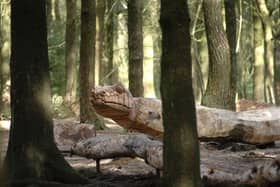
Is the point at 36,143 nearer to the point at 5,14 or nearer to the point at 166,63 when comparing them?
the point at 166,63

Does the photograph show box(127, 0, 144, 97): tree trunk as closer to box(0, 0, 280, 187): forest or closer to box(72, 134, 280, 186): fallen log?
box(0, 0, 280, 187): forest

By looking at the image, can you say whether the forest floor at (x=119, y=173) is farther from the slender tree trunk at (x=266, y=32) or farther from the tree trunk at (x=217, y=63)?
the slender tree trunk at (x=266, y=32)

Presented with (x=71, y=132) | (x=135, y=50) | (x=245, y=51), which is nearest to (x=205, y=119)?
(x=71, y=132)

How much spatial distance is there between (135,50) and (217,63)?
194 centimetres

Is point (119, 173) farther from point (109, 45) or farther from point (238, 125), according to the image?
point (109, 45)

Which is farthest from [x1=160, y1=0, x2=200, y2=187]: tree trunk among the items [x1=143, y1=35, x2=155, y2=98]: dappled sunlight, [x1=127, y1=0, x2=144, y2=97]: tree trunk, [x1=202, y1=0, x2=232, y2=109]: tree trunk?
[x1=143, y1=35, x2=155, y2=98]: dappled sunlight

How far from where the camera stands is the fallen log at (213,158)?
674 centimetres

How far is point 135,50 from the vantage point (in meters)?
14.3

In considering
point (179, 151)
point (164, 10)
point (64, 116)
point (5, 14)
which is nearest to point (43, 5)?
point (164, 10)

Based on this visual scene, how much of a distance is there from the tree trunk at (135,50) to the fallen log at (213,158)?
358 cm

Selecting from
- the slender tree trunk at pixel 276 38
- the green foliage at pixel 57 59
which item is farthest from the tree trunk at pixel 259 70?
the green foliage at pixel 57 59

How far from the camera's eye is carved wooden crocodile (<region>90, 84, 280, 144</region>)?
8688 mm

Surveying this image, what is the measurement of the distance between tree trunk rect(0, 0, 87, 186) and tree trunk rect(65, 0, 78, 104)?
12.8 metres

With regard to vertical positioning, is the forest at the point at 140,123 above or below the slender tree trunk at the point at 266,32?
below
